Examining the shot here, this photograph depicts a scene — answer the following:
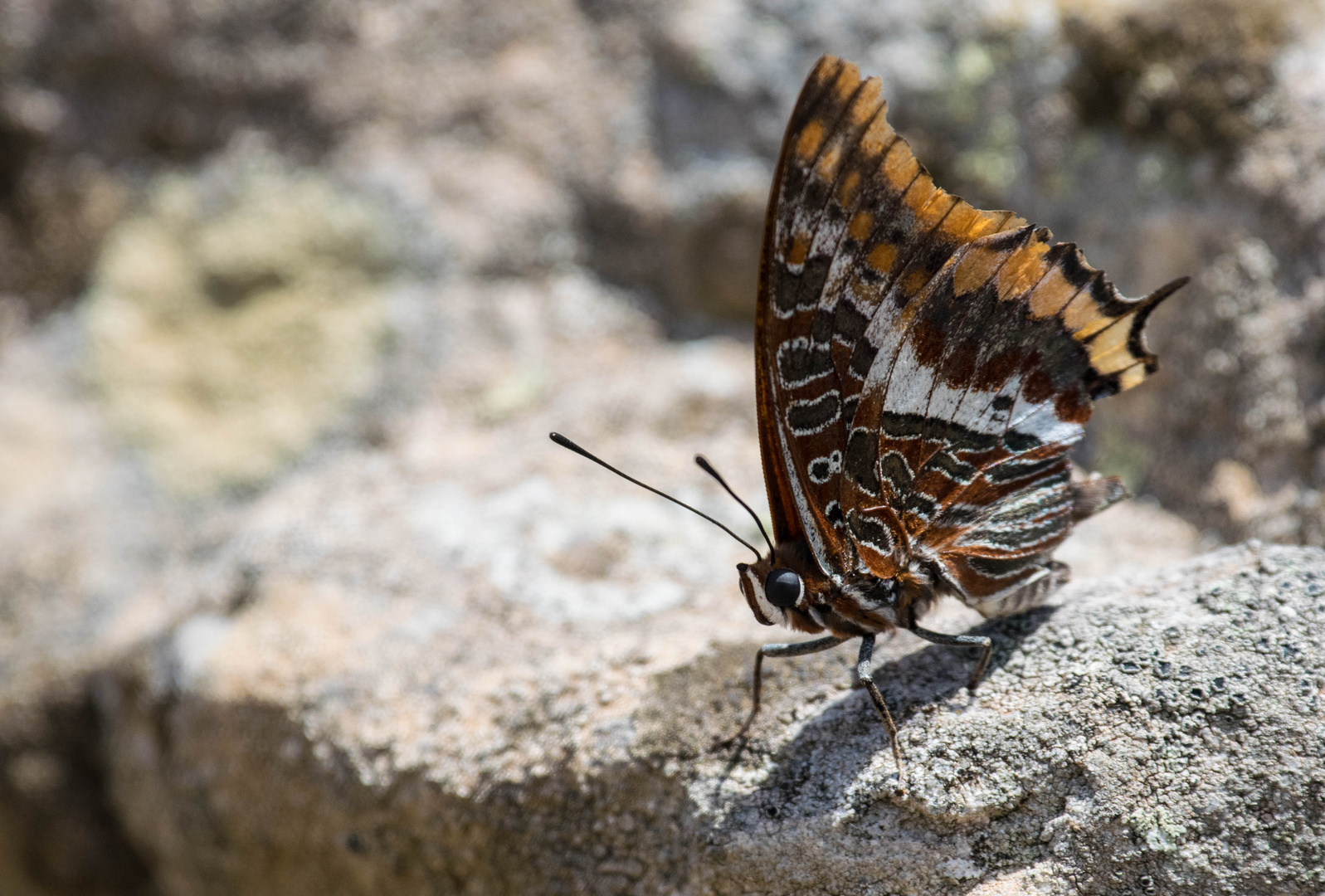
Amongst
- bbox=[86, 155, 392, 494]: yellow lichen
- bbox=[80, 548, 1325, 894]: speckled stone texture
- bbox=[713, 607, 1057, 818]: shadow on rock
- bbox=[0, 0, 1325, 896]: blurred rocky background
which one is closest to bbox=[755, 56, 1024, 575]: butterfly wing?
bbox=[713, 607, 1057, 818]: shadow on rock

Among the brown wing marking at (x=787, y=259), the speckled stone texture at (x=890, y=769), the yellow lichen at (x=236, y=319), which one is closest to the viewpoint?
the speckled stone texture at (x=890, y=769)

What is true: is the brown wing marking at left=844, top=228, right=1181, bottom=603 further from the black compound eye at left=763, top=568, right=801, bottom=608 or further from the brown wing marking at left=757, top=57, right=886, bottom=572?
the black compound eye at left=763, top=568, right=801, bottom=608

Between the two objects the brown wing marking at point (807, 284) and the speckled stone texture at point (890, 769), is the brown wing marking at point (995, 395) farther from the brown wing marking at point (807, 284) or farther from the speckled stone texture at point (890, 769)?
the speckled stone texture at point (890, 769)

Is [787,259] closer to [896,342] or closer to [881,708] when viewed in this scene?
[896,342]

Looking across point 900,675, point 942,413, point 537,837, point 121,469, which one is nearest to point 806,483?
point 942,413

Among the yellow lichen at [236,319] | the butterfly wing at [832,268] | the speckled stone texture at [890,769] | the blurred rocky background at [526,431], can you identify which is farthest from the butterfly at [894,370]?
the yellow lichen at [236,319]

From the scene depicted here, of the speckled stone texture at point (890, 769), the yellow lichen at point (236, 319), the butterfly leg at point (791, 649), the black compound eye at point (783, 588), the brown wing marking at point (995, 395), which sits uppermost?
the yellow lichen at point (236, 319)
